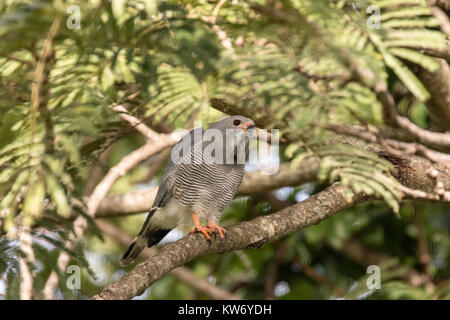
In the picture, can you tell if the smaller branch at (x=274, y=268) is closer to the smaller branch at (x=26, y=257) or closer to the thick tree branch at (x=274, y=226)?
the thick tree branch at (x=274, y=226)

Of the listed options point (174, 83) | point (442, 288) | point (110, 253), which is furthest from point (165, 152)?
point (174, 83)

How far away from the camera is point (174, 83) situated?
185 centimetres

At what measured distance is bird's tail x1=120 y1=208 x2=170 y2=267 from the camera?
450 centimetres

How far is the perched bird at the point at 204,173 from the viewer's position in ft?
13.4

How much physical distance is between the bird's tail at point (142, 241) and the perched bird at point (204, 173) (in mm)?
50

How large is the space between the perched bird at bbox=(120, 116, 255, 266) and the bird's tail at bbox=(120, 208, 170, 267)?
5cm

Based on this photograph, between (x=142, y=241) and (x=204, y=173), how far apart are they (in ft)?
2.54

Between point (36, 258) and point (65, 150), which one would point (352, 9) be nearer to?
point (65, 150)

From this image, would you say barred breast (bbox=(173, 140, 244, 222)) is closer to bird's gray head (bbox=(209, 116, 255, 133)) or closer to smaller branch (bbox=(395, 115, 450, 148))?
bird's gray head (bbox=(209, 116, 255, 133))


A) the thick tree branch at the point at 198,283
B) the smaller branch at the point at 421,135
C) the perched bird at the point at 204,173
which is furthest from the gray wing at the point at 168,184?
the smaller branch at the point at 421,135

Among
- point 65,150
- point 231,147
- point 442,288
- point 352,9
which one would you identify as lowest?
point 442,288

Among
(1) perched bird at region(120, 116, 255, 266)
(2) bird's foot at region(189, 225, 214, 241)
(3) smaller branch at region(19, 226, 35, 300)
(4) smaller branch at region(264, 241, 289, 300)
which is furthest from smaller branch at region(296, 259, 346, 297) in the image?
(3) smaller branch at region(19, 226, 35, 300)

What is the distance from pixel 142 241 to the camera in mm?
4555
